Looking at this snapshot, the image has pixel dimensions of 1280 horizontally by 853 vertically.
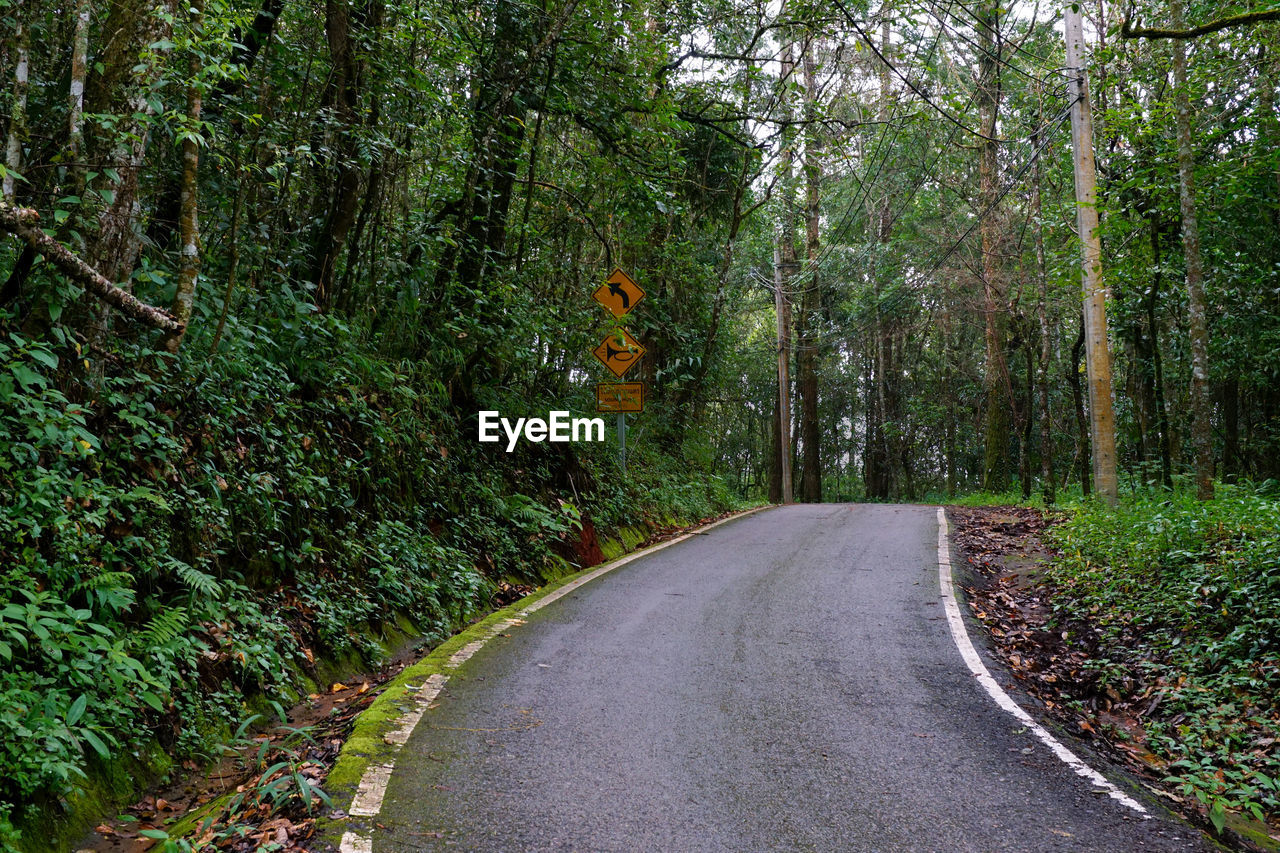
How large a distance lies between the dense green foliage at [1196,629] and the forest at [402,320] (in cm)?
6

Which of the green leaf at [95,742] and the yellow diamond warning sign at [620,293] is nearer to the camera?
the green leaf at [95,742]

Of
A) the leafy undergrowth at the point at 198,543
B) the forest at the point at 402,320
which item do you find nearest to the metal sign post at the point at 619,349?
the forest at the point at 402,320

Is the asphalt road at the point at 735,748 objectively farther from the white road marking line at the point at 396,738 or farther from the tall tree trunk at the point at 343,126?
the tall tree trunk at the point at 343,126

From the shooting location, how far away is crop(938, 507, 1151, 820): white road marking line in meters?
4.23

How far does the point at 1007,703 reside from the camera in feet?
18.2

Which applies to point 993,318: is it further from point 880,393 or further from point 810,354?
point 880,393

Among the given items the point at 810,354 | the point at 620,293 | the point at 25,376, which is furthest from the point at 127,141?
the point at 810,354

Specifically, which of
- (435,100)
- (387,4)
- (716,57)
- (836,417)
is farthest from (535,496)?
(836,417)

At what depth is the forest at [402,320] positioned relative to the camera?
459cm

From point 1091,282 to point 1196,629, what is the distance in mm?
7466

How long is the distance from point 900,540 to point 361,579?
8712mm

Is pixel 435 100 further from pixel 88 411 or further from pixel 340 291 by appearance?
pixel 88 411

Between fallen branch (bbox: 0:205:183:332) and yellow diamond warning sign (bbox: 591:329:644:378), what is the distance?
8.09 metres

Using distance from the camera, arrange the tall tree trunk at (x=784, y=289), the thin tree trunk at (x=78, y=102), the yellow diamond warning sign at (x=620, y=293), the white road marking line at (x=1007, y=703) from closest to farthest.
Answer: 1. the white road marking line at (x=1007, y=703)
2. the thin tree trunk at (x=78, y=102)
3. the yellow diamond warning sign at (x=620, y=293)
4. the tall tree trunk at (x=784, y=289)
